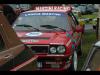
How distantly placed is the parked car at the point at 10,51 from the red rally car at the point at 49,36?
6.22ft

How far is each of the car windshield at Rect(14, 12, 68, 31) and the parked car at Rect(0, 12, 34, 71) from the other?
2.94 m

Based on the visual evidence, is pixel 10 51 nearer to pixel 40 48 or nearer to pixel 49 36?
pixel 40 48

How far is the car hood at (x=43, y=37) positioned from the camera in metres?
6.51

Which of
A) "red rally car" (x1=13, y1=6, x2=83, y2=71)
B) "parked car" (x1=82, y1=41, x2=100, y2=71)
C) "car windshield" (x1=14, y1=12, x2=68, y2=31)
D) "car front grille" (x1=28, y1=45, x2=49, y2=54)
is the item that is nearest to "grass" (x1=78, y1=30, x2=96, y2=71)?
"red rally car" (x1=13, y1=6, x2=83, y2=71)

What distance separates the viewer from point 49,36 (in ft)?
22.1

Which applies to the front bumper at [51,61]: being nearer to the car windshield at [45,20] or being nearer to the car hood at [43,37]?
the car hood at [43,37]

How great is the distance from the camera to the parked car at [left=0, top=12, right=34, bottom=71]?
3.27 m

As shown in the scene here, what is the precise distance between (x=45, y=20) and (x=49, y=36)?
702mm

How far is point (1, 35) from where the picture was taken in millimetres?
3752

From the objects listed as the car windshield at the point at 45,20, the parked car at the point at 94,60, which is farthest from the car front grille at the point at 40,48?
the parked car at the point at 94,60

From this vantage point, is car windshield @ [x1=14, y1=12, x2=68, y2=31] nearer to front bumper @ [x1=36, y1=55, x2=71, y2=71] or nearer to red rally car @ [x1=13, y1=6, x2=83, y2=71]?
red rally car @ [x1=13, y1=6, x2=83, y2=71]
